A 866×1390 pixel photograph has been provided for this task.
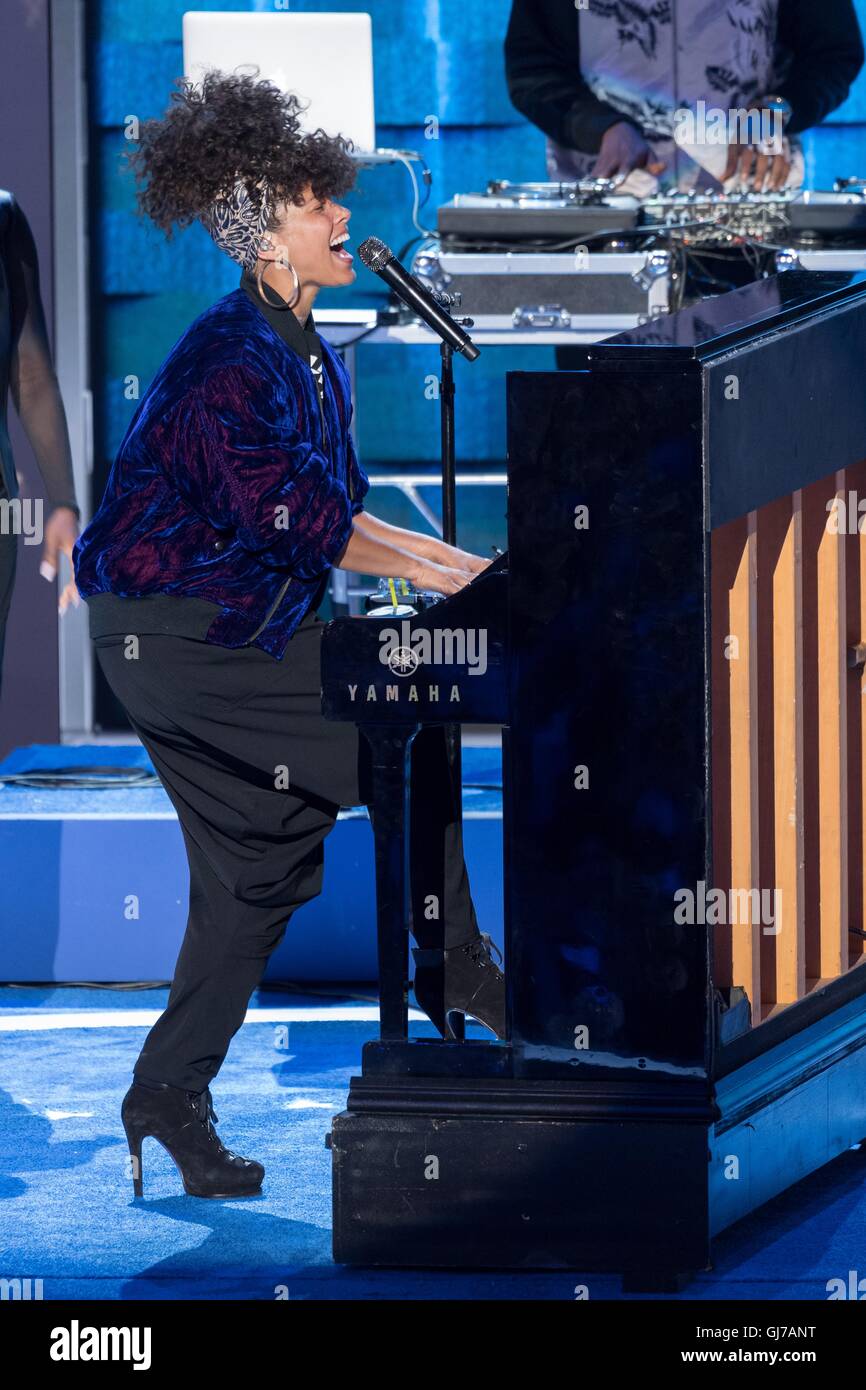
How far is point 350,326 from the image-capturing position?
14.8 ft

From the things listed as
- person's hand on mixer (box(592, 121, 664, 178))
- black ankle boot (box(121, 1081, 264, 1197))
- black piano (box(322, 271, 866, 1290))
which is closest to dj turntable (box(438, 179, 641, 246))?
person's hand on mixer (box(592, 121, 664, 178))

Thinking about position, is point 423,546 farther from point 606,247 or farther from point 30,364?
point 606,247

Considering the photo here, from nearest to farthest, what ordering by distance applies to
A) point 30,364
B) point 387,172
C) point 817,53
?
point 30,364, point 817,53, point 387,172

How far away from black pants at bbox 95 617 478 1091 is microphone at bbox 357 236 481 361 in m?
0.41

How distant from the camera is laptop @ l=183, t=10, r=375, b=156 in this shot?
4.72 meters

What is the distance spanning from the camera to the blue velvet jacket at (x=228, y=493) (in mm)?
2598

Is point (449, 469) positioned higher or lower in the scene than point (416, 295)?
lower

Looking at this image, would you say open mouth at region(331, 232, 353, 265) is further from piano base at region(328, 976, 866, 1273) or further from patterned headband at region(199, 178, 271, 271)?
piano base at region(328, 976, 866, 1273)

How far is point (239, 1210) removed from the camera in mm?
2811

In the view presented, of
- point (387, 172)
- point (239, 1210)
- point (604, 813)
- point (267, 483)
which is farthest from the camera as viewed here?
point (387, 172)

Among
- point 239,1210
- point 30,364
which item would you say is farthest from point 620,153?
point 239,1210

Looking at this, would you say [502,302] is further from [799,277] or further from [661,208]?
[799,277]

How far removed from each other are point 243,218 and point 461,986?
3.34ft

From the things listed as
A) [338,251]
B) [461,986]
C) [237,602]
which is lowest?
[461,986]
